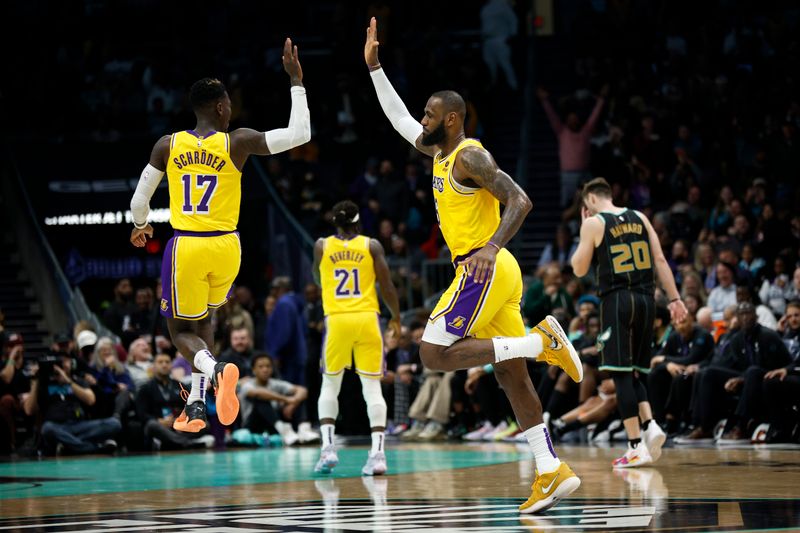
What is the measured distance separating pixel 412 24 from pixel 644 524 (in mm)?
19995

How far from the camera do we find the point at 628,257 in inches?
417

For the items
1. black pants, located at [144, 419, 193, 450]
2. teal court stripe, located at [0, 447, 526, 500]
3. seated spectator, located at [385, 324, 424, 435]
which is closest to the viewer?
teal court stripe, located at [0, 447, 526, 500]

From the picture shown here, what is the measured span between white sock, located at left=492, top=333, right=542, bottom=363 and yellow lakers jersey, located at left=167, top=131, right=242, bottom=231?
6.96ft

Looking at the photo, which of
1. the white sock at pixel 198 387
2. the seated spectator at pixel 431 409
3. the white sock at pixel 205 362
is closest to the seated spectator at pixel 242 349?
the seated spectator at pixel 431 409

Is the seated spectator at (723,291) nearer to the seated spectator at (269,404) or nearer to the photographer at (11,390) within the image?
the seated spectator at (269,404)

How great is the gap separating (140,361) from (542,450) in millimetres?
9949

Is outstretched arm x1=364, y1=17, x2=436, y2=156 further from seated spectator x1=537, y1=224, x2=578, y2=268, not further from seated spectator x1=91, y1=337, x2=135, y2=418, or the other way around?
seated spectator x1=537, y1=224, x2=578, y2=268

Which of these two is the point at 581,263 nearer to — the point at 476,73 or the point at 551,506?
the point at 551,506

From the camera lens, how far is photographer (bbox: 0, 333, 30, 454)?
15453mm

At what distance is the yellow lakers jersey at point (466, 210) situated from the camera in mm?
7410

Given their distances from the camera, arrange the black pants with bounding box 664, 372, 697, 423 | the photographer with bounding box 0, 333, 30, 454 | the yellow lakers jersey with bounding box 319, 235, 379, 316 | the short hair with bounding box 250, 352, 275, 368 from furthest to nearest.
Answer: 1. the short hair with bounding box 250, 352, 275, 368
2. the photographer with bounding box 0, 333, 30, 454
3. the black pants with bounding box 664, 372, 697, 423
4. the yellow lakers jersey with bounding box 319, 235, 379, 316

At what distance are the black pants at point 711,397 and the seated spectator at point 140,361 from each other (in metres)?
6.61

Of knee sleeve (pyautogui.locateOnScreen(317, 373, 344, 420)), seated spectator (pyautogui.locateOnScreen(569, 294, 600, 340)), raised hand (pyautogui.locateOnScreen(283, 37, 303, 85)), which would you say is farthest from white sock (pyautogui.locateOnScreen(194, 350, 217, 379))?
seated spectator (pyautogui.locateOnScreen(569, 294, 600, 340))

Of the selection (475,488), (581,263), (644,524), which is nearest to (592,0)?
(581,263)
